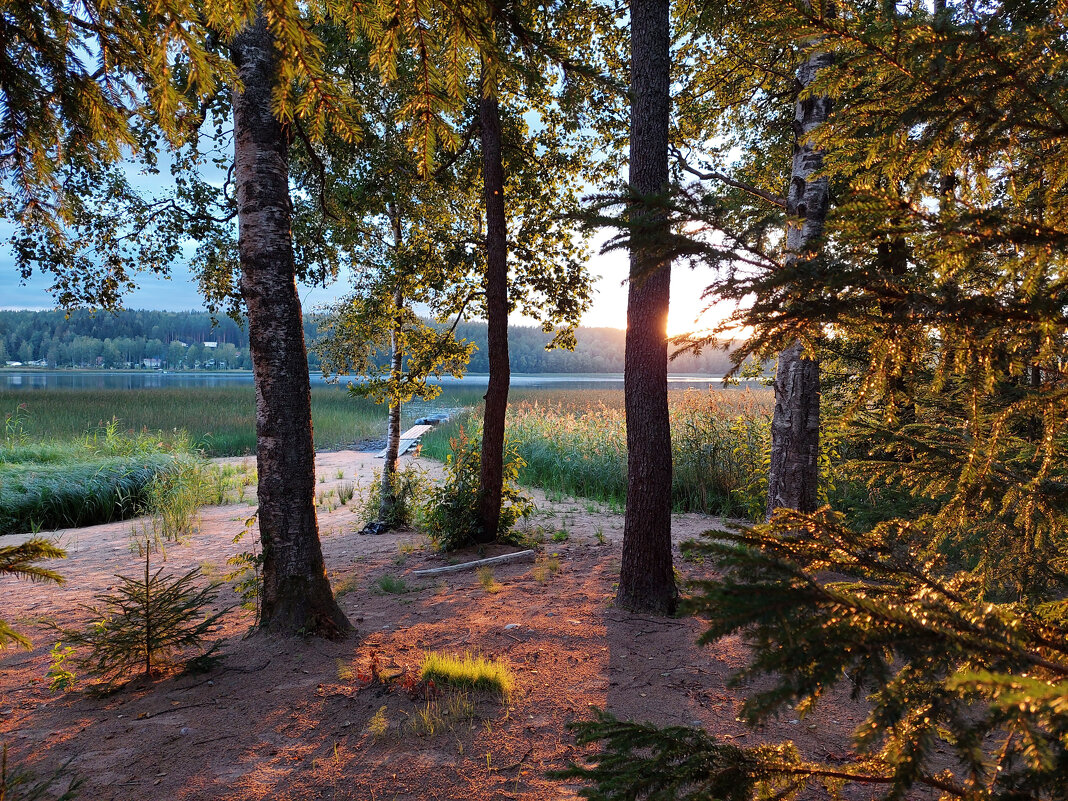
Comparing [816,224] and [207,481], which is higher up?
[816,224]

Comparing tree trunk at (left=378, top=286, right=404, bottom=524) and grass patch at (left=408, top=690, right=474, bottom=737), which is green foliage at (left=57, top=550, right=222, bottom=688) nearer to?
grass patch at (left=408, top=690, right=474, bottom=737)

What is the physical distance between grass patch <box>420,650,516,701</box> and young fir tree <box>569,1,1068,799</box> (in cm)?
208

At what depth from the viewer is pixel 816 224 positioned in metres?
5.16

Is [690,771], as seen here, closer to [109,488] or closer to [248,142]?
[248,142]

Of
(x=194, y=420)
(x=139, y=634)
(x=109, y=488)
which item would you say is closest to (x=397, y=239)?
(x=139, y=634)

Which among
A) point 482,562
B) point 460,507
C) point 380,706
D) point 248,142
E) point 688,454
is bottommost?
point 482,562

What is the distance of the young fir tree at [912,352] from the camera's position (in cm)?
103

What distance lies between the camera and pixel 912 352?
1.60 meters

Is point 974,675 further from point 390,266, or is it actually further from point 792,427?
point 390,266

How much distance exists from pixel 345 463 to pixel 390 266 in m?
9.92

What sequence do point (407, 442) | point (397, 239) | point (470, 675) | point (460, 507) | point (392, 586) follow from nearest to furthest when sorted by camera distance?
point (470, 675)
point (392, 586)
point (460, 507)
point (397, 239)
point (407, 442)

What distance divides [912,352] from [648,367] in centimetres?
310

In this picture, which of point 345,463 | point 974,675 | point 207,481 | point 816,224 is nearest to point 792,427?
point 816,224

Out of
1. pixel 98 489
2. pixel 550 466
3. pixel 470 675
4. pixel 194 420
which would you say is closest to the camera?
pixel 470 675
